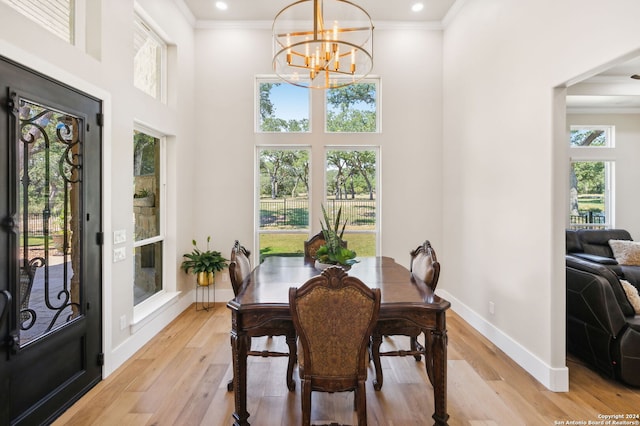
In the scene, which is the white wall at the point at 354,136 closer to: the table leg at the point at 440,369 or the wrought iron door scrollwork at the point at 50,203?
the wrought iron door scrollwork at the point at 50,203

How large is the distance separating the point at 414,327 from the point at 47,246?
8.33 ft

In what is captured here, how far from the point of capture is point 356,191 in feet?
15.6

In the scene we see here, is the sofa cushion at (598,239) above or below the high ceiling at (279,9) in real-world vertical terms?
→ below

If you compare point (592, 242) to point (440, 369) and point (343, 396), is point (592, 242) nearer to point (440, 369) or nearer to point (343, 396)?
point (440, 369)

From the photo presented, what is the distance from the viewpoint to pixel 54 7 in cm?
227

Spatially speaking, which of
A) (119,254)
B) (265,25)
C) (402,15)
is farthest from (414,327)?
(265,25)

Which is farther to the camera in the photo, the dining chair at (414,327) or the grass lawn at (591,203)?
the grass lawn at (591,203)

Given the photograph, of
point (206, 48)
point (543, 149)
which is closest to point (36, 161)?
point (206, 48)

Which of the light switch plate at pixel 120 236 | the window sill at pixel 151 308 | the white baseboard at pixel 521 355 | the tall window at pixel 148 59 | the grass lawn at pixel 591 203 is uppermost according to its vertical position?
the tall window at pixel 148 59

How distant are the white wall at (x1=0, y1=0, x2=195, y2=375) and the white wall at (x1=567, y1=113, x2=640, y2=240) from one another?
667cm

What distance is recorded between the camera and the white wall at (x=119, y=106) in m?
2.02

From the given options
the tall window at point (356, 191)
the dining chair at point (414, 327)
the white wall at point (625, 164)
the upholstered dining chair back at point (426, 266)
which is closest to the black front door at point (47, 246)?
the dining chair at point (414, 327)

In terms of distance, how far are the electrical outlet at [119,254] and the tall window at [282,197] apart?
6.65 ft

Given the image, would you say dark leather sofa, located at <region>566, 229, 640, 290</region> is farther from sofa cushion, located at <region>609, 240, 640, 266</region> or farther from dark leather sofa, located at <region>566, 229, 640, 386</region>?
dark leather sofa, located at <region>566, 229, 640, 386</region>
